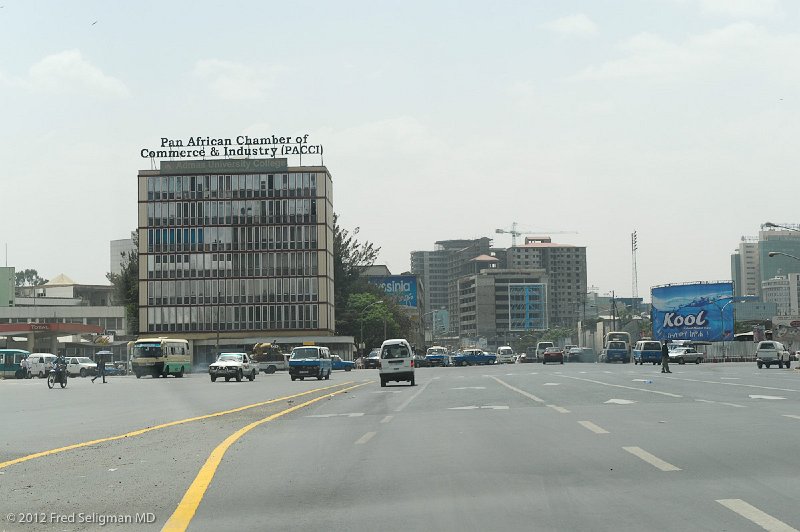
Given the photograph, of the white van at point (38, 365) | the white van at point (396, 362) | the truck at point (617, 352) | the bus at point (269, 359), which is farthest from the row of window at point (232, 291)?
the white van at point (396, 362)

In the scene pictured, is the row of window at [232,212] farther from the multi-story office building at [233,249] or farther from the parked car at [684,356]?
the parked car at [684,356]

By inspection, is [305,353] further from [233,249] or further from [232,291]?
[232,291]

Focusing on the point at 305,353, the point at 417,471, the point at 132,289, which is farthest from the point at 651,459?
the point at 132,289

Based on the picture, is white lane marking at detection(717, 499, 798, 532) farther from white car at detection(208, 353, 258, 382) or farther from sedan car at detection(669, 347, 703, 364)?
sedan car at detection(669, 347, 703, 364)

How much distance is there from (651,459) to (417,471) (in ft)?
9.79

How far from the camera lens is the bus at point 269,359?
90194 millimetres

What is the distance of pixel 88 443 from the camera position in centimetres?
1728

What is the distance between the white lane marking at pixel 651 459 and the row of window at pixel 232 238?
119 meters

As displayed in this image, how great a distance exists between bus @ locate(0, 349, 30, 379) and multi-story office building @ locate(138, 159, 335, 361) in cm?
4291

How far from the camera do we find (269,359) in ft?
304

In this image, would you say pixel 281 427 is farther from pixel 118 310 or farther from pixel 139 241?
pixel 118 310

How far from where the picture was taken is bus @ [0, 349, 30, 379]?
86562 mm

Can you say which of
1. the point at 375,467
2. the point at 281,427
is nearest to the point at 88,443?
the point at 281,427

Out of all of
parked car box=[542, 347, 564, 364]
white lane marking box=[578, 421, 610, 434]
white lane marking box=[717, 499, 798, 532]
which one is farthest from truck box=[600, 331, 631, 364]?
A: white lane marking box=[717, 499, 798, 532]
